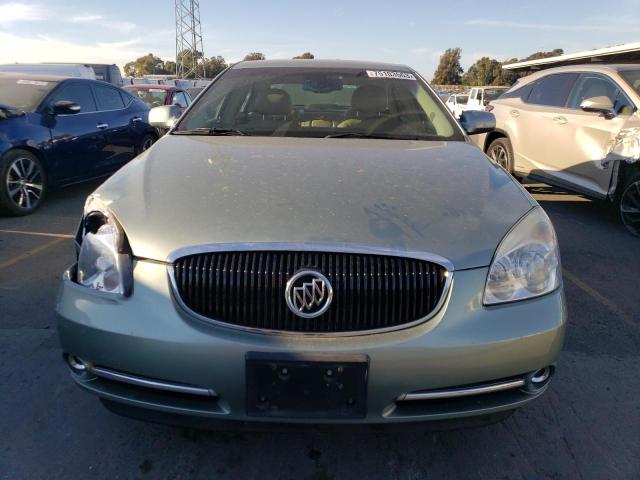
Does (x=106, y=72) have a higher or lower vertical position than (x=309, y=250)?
higher

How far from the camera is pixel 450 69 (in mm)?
94812

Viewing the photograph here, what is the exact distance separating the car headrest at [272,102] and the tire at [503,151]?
4.26 meters

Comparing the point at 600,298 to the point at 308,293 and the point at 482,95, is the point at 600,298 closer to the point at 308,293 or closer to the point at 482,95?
the point at 308,293

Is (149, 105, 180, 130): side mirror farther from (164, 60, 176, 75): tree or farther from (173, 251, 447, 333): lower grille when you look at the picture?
(164, 60, 176, 75): tree

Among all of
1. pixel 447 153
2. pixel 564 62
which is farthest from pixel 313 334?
pixel 564 62

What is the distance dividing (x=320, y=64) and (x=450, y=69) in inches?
3892

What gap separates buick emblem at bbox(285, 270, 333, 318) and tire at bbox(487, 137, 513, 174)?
5684mm

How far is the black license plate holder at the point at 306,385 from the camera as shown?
165cm

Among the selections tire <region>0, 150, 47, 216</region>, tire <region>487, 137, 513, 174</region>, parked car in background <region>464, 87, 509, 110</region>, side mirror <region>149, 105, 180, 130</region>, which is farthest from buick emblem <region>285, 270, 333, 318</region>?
parked car in background <region>464, 87, 509, 110</region>

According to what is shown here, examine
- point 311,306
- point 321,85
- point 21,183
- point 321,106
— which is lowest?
point 21,183

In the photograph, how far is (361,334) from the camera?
5.61ft

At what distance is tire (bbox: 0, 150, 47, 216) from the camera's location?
5.32 metres

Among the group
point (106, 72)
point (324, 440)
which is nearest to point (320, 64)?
point (324, 440)

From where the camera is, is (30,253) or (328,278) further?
(30,253)
